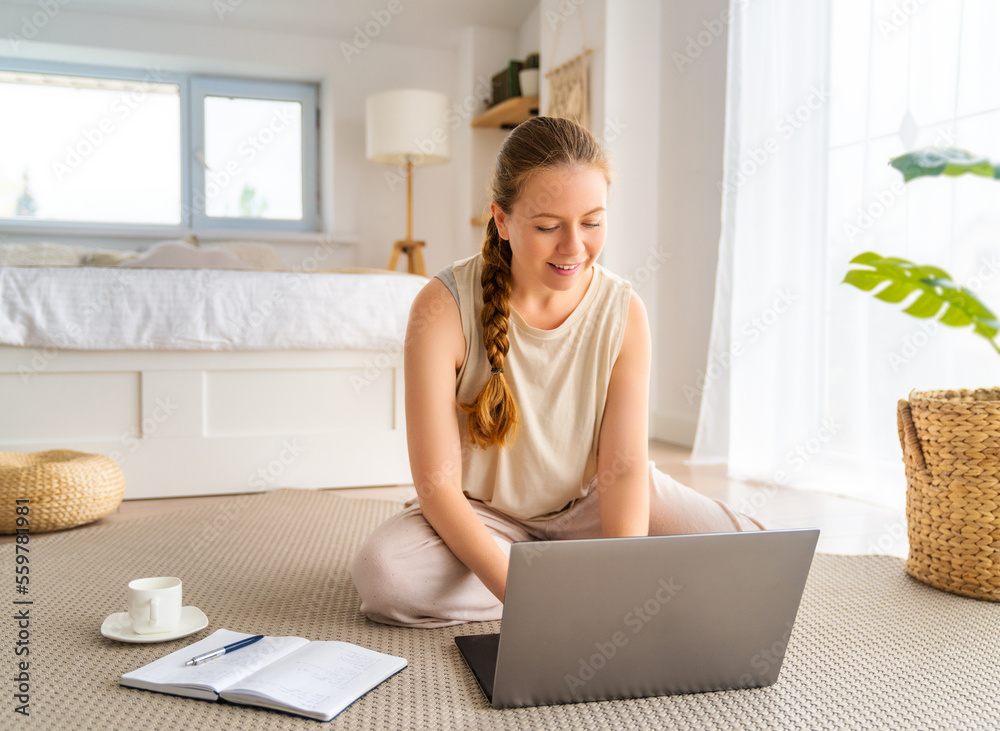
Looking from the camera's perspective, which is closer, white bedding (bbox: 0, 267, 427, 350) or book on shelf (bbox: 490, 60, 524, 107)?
white bedding (bbox: 0, 267, 427, 350)

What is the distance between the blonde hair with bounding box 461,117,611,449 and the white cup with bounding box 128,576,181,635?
1.72 feet

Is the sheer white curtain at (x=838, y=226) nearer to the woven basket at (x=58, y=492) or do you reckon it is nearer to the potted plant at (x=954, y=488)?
→ the potted plant at (x=954, y=488)

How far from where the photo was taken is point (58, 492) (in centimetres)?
193

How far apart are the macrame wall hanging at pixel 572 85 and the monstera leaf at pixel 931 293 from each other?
2.80m

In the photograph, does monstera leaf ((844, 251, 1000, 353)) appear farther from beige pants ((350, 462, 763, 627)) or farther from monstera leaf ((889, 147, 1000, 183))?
beige pants ((350, 462, 763, 627))

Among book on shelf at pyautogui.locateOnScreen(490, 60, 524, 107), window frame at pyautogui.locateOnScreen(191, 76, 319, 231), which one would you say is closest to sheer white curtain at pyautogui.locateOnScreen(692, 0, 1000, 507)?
book on shelf at pyautogui.locateOnScreen(490, 60, 524, 107)

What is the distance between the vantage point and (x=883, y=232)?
7.39 ft

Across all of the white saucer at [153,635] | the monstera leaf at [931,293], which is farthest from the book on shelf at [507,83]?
the monstera leaf at [931,293]

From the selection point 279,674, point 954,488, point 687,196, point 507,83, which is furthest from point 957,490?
point 507,83

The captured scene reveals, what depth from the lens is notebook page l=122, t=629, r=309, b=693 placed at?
42.8 inches

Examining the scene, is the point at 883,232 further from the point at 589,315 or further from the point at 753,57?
the point at 589,315

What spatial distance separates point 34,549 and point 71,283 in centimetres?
81

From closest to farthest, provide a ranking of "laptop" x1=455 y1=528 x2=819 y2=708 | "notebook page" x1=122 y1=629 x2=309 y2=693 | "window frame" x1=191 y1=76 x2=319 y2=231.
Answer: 1. "laptop" x1=455 y1=528 x2=819 y2=708
2. "notebook page" x1=122 y1=629 x2=309 y2=693
3. "window frame" x1=191 y1=76 x2=319 y2=231

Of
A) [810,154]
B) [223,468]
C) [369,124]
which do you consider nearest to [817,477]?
[810,154]
